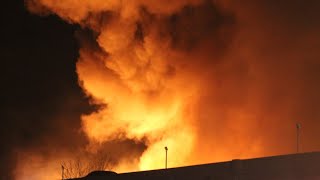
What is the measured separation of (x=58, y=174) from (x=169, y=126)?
1000 cm

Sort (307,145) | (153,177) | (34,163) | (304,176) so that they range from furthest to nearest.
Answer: (34,163)
(307,145)
(153,177)
(304,176)

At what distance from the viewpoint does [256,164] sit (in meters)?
22.1

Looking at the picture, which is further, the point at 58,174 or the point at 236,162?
the point at 58,174

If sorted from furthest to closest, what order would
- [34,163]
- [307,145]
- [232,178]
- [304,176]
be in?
[34,163] < [307,145] < [232,178] < [304,176]

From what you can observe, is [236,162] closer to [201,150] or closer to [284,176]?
[284,176]

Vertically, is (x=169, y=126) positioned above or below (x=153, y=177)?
above

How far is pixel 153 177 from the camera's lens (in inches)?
1042

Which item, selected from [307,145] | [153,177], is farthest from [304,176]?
[307,145]

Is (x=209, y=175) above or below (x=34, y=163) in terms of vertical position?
below

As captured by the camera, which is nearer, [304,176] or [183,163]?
[304,176]

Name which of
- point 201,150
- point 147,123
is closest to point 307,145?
point 201,150

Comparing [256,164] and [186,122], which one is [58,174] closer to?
[186,122]

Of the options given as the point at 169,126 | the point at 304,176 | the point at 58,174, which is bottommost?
the point at 304,176

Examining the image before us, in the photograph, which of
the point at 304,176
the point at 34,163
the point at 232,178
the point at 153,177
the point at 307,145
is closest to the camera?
the point at 304,176
